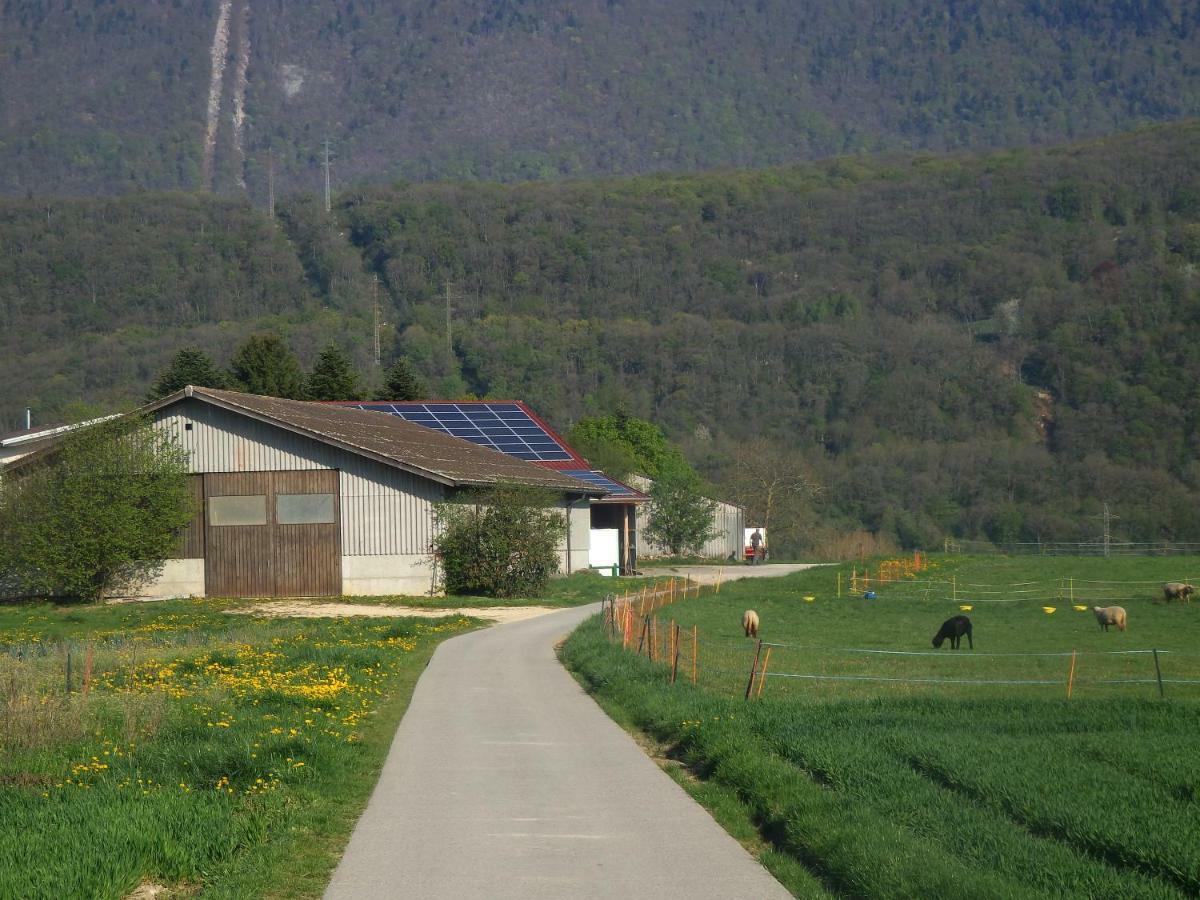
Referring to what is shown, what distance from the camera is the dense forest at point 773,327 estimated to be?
11875 cm

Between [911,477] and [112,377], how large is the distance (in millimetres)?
72991

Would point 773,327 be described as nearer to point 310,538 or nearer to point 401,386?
point 401,386

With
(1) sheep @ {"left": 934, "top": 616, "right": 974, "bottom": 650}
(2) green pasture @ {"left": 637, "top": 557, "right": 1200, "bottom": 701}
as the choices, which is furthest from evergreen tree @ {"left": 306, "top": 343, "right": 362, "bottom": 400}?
(1) sheep @ {"left": 934, "top": 616, "right": 974, "bottom": 650}

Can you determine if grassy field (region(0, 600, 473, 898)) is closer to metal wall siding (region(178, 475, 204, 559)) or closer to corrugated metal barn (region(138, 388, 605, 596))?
corrugated metal barn (region(138, 388, 605, 596))

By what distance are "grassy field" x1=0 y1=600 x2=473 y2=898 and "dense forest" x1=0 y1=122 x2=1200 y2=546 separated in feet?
266

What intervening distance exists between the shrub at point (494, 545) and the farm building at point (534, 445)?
47.5 ft

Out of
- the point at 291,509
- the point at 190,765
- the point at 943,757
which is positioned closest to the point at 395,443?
the point at 291,509

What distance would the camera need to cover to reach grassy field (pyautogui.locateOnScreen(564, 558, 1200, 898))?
9.31 m

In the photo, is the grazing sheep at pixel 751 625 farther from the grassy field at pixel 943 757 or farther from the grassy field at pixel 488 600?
the grassy field at pixel 488 600

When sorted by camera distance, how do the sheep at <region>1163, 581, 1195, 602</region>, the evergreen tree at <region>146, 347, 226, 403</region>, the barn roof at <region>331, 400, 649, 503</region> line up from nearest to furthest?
the sheep at <region>1163, 581, 1195, 602</region> → the barn roof at <region>331, 400, 649, 503</region> → the evergreen tree at <region>146, 347, 226, 403</region>

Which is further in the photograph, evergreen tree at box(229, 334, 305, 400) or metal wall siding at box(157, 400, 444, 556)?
evergreen tree at box(229, 334, 305, 400)

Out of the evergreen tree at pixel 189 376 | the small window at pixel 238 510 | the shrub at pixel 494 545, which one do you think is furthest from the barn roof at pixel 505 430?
the evergreen tree at pixel 189 376

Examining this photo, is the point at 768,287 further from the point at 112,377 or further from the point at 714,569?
the point at 714,569

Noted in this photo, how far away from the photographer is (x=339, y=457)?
42.3 metres
